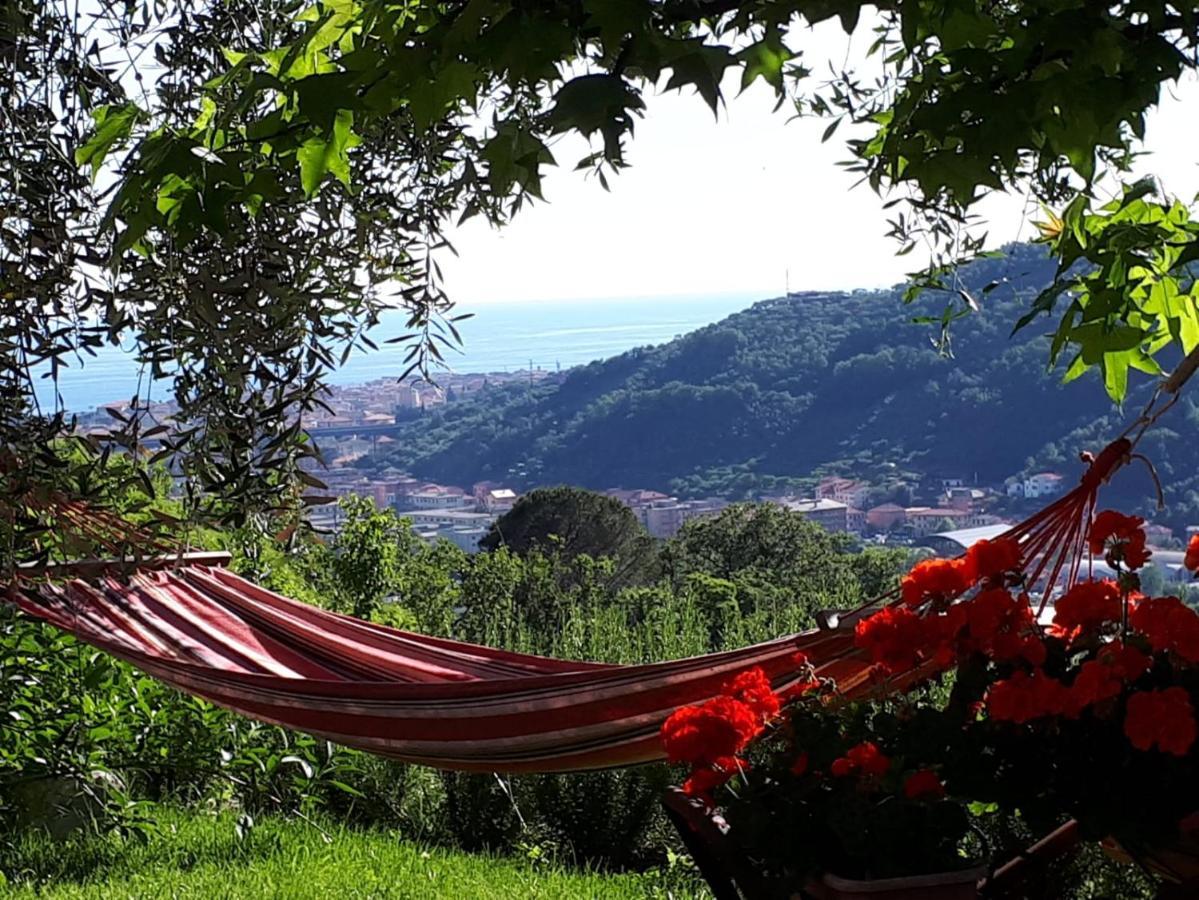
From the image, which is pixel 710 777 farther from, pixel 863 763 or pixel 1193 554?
pixel 1193 554

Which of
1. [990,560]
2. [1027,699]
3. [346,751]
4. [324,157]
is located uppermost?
[324,157]

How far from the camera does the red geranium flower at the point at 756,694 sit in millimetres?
1560

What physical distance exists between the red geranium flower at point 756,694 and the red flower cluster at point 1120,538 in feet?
1.41

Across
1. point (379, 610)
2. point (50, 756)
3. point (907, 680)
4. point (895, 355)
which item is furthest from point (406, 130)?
point (895, 355)

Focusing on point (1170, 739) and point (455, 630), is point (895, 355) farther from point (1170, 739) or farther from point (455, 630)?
point (1170, 739)

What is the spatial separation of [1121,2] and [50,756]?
9.31ft

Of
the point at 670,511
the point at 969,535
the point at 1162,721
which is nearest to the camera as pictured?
the point at 1162,721

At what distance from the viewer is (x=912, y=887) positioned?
4.39 ft

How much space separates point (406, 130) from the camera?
74.4 inches

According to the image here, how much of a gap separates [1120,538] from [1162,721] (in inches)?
11.9

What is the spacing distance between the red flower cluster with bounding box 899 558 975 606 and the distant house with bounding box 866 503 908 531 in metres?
7.27

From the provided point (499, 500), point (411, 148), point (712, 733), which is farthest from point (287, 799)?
point (499, 500)

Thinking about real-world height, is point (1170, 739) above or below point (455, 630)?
above

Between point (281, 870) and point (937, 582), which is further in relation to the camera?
point (281, 870)
